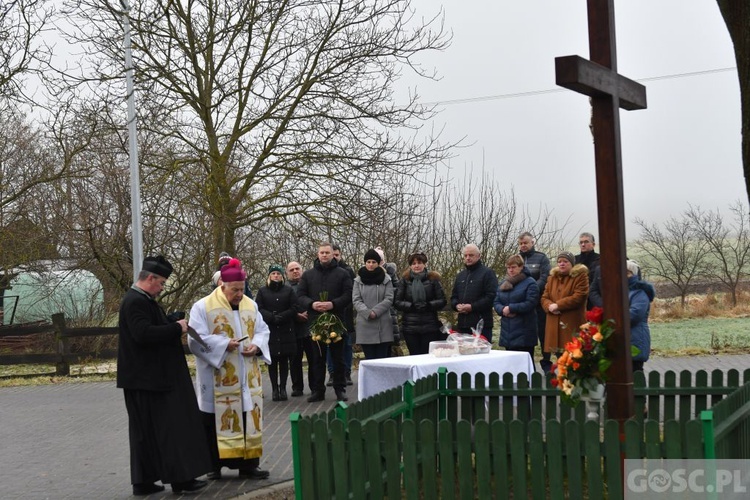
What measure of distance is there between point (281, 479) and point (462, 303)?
5.67 metres

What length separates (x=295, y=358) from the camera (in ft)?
51.0

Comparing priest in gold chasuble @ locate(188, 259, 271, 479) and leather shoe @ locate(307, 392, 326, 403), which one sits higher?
priest in gold chasuble @ locate(188, 259, 271, 479)

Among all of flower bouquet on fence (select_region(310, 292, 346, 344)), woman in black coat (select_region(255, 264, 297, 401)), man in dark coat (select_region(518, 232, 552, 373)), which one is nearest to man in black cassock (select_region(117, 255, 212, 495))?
flower bouquet on fence (select_region(310, 292, 346, 344))

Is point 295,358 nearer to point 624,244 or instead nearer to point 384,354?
point 384,354

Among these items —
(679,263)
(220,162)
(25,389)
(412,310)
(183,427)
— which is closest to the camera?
(183,427)

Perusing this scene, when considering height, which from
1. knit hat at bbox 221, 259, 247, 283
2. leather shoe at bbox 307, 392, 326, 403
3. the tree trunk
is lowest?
leather shoe at bbox 307, 392, 326, 403

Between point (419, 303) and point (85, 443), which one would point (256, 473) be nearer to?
point (85, 443)

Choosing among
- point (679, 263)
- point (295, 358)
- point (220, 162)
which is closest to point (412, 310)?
point (295, 358)

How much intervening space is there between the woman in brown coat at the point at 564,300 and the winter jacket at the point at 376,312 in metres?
2.10

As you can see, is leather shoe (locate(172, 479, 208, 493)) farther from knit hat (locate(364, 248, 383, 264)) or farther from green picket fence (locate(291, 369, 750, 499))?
knit hat (locate(364, 248, 383, 264))

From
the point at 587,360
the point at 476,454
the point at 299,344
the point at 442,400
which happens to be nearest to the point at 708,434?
the point at 587,360

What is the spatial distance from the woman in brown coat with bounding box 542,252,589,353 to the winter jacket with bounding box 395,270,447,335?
1.43 metres

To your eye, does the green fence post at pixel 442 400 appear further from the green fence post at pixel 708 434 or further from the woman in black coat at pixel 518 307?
the woman in black coat at pixel 518 307

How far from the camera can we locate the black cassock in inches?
362
